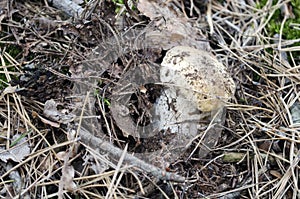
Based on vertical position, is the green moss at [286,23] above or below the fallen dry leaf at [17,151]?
above

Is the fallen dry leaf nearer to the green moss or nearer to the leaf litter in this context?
the leaf litter

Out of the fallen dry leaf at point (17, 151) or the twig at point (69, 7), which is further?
the twig at point (69, 7)

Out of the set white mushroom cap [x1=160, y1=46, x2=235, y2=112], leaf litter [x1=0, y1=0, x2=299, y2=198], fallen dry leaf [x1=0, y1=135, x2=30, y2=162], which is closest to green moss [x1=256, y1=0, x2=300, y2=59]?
leaf litter [x1=0, y1=0, x2=299, y2=198]

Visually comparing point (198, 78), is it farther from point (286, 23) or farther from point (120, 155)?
point (286, 23)

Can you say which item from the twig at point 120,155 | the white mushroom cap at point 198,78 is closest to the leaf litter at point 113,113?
the twig at point 120,155

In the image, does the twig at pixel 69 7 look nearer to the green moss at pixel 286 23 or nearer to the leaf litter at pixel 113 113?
the leaf litter at pixel 113 113

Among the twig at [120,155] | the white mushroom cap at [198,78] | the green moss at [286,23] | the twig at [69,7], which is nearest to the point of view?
the twig at [120,155]

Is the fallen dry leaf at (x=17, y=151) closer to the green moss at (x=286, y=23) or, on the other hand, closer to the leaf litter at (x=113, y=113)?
the leaf litter at (x=113, y=113)

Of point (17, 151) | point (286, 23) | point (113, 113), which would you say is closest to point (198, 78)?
point (113, 113)

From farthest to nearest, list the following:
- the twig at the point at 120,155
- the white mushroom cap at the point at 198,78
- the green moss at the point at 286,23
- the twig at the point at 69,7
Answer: the green moss at the point at 286,23, the twig at the point at 69,7, the white mushroom cap at the point at 198,78, the twig at the point at 120,155

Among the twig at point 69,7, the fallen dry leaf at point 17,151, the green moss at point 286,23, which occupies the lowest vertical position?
the fallen dry leaf at point 17,151
